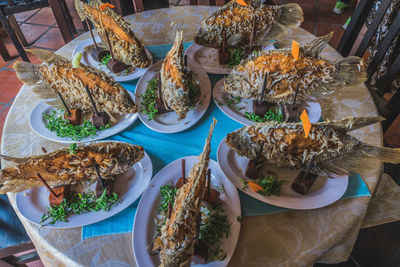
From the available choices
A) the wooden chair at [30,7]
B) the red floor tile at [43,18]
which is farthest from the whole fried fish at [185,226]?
the red floor tile at [43,18]

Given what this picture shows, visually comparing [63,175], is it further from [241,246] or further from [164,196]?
[241,246]

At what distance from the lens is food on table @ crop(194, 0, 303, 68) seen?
2.13 m

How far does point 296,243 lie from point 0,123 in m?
3.53

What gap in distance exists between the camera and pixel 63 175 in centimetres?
142

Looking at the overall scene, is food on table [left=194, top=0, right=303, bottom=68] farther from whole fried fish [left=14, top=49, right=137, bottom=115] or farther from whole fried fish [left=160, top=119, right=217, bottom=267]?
whole fried fish [left=160, top=119, right=217, bottom=267]

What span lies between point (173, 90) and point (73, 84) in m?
0.66

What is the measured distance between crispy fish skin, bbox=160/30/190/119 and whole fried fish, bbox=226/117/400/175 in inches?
16.7

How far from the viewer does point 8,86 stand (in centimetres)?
362

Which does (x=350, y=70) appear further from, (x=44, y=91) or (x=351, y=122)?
(x=44, y=91)

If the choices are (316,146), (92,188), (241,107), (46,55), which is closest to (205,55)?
(241,107)

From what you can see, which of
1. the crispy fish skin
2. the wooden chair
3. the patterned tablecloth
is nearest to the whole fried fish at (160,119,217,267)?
the patterned tablecloth

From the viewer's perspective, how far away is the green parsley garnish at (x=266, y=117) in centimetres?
185

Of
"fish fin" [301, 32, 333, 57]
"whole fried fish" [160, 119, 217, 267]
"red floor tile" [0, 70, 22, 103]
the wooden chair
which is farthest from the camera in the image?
"red floor tile" [0, 70, 22, 103]

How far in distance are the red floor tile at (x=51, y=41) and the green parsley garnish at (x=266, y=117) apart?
3367 mm
